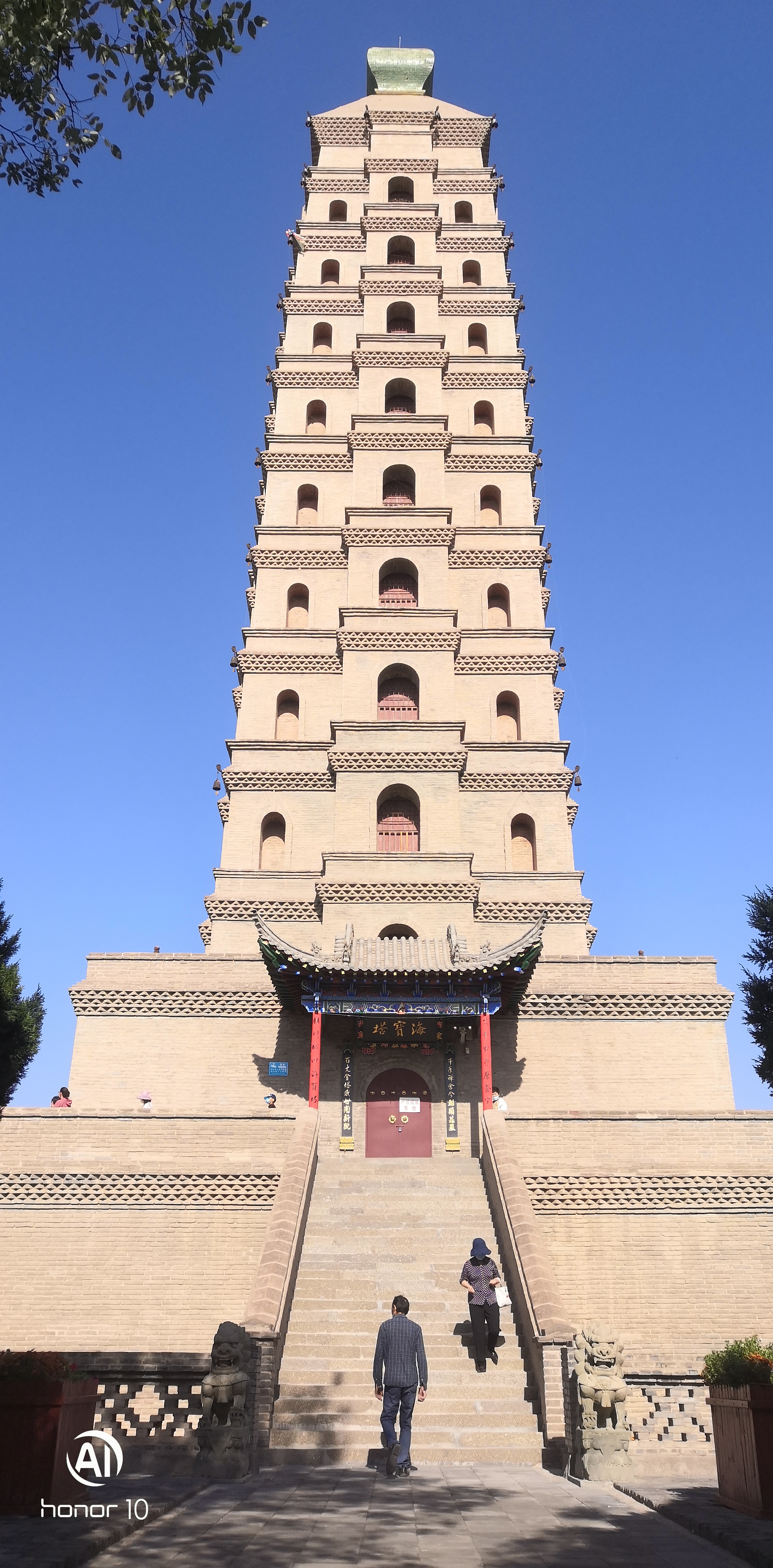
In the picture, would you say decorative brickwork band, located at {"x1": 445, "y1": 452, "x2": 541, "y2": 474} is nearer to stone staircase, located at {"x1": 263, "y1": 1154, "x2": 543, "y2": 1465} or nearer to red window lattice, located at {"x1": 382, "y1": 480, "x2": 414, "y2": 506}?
red window lattice, located at {"x1": 382, "y1": 480, "x2": 414, "y2": 506}

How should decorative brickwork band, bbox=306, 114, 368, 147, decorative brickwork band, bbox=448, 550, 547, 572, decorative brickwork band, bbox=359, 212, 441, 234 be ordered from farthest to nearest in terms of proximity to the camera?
decorative brickwork band, bbox=306, 114, 368, 147, decorative brickwork band, bbox=359, 212, 441, 234, decorative brickwork band, bbox=448, 550, 547, 572

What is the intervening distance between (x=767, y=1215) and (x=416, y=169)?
33.7 m

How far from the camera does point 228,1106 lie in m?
21.8

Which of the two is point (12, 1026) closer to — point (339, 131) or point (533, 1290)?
point (533, 1290)

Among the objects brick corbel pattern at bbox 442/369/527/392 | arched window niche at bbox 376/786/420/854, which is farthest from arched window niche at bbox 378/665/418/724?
brick corbel pattern at bbox 442/369/527/392

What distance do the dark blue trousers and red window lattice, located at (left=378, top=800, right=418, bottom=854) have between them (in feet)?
53.8

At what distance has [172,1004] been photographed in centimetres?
2298

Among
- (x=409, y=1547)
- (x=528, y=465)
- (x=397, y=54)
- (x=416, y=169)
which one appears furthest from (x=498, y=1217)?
(x=397, y=54)

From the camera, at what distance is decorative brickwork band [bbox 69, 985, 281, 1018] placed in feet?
74.6

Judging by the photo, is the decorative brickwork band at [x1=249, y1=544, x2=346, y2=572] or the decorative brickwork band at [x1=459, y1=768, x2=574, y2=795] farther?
the decorative brickwork band at [x1=249, y1=544, x2=346, y2=572]

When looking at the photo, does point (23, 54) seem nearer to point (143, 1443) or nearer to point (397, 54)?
point (143, 1443)

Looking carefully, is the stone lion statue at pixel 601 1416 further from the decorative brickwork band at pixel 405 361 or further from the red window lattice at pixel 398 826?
the decorative brickwork band at pixel 405 361

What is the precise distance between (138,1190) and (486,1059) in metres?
6.32

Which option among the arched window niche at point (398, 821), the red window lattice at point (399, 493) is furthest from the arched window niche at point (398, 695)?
the red window lattice at point (399, 493)
